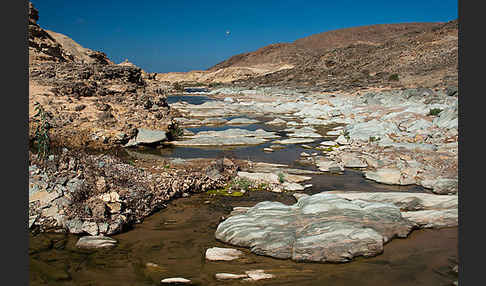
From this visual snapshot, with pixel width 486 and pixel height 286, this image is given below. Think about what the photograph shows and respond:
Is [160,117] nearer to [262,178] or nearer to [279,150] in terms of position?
[279,150]

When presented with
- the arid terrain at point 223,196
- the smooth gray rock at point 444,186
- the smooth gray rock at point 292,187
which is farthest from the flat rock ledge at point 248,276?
the smooth gray rock at point 444,186

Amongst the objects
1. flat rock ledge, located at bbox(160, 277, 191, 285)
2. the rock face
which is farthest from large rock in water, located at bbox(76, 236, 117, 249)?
flat rock ledge, located at bbox(160, 277, 191, 285)

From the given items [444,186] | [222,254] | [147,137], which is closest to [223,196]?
[222,254]

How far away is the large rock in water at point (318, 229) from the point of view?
4.67 m

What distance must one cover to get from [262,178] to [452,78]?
94.0 ft

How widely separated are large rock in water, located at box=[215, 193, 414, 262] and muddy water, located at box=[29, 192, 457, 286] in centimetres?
12

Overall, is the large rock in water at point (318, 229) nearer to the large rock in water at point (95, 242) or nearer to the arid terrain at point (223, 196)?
the arid terrain at point (223, 196)

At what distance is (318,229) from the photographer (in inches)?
196

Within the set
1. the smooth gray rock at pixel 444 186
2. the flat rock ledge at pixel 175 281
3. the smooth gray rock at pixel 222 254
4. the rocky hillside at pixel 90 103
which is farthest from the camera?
the rocky hillside at pixel 90 103

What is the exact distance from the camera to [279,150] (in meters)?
13.1

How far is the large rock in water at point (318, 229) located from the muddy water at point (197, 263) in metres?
0.12

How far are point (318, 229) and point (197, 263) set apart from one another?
5.87ft

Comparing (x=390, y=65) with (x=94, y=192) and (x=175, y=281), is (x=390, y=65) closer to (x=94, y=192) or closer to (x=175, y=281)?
(x=94, y=192)

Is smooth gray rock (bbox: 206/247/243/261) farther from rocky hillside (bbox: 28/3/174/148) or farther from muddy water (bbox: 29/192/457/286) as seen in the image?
rocky hillside (bbox: 28/3/174/148)
